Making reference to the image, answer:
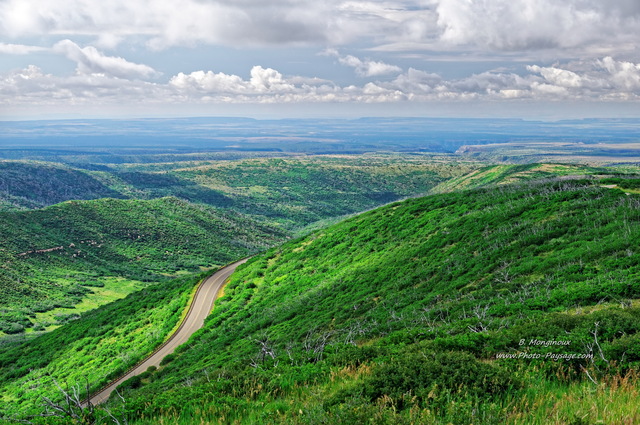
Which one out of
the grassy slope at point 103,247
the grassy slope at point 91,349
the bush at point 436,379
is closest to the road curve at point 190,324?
the grassy slope at point 91,349

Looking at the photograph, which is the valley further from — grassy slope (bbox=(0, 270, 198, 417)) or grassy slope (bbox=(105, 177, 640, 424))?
grassy slope (bbox=(0, 270, 198, 417))

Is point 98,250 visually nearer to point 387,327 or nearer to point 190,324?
point 190,324

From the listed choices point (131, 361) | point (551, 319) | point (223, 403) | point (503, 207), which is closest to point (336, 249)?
point (503, 207)

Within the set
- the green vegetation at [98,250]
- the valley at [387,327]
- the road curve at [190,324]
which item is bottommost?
the green vegetation at [98,250]

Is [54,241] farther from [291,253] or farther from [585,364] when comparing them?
[585,364]

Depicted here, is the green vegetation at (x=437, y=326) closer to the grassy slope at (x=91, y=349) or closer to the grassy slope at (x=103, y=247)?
the grassy slope at (x=91, y=349)

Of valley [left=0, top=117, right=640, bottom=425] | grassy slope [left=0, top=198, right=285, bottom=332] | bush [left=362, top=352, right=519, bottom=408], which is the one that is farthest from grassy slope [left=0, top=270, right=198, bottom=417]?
bush [left=362, top=352, right=519, bottom=408]

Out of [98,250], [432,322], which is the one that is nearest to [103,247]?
[98,250]
